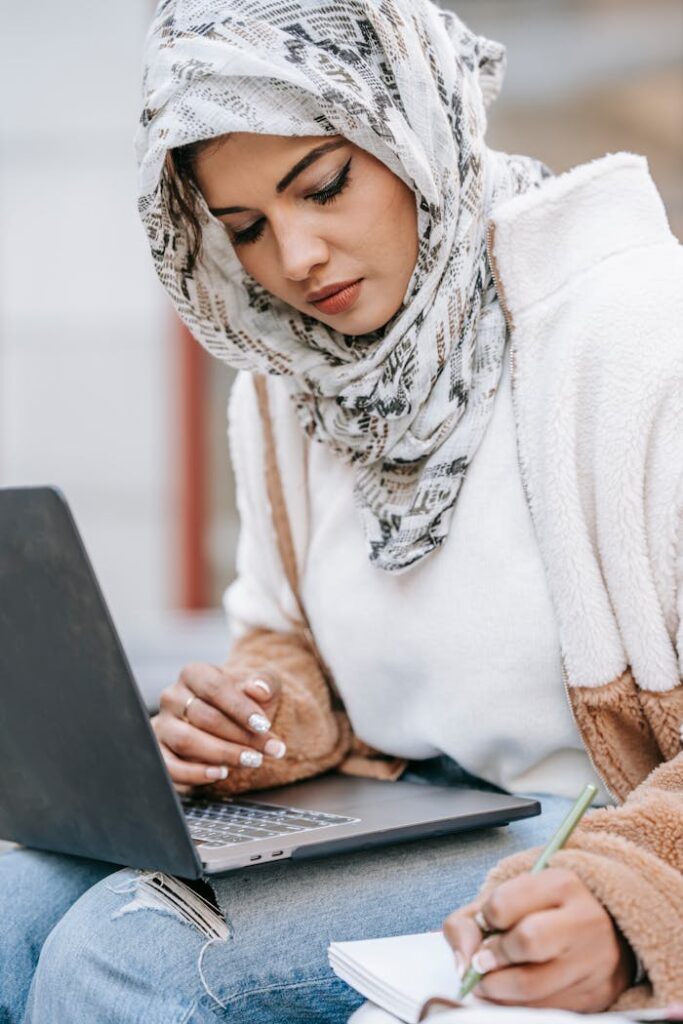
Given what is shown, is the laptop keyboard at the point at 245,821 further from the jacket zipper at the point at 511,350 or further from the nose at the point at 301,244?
the nose at the point at 301,244

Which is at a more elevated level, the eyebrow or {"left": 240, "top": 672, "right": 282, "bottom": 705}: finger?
the eyebrow

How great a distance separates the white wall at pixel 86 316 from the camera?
16.1ft

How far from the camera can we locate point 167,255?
1447mm

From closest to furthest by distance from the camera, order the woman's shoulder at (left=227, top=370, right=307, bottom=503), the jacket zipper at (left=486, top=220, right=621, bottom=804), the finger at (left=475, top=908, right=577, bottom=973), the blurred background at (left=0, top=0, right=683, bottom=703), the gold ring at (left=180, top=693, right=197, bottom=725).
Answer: the finger at (left=475, top=908, right=577, bottom=973)
the jacket zipper at (left=486, top=220, right=621, bottom=804)
the gold ring at (left=180, top=693, right=197, bottom=725)
the woman's shoulder at (left=227, top=370, right=307, bottom=503)
the blurred background at (left=0, top=0, right=683, bottom=703)

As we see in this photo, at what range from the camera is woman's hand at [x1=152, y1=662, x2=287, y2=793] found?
1.32 metres

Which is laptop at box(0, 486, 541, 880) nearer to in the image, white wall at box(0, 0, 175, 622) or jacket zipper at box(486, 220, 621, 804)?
jacket zipper at box(486, 220, 621, 804)

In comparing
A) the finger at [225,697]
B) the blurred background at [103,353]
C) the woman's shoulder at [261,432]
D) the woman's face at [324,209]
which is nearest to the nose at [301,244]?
the woman's face at [324,209]

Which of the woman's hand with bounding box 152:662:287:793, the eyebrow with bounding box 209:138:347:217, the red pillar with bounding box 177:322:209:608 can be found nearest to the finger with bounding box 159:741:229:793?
the woman's hand with bounding box 152:662:287:793

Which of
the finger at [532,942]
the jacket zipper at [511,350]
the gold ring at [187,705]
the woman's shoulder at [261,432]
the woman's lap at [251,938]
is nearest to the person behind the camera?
the finger at [532,942]

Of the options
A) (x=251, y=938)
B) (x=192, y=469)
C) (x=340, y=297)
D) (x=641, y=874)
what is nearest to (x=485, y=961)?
(x=641, y=874)

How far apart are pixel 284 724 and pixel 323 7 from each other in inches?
28.0

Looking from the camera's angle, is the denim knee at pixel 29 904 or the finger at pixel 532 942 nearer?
the finger at pixel 532 942

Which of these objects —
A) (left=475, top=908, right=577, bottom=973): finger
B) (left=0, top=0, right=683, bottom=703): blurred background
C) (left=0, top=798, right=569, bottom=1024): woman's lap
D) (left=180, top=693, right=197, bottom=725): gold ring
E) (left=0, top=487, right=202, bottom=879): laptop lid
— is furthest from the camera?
(left=0, top=0, right=683, bottom=703): blurred background

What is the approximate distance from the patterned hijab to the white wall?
11.9 ft
